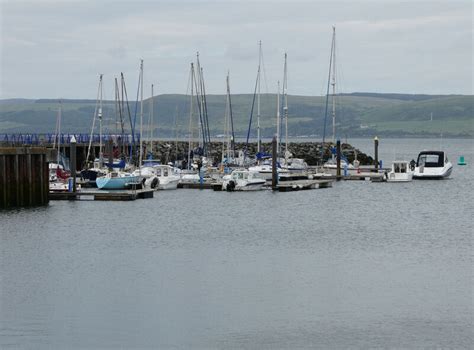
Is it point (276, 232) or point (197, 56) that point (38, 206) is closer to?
point (276, 232)

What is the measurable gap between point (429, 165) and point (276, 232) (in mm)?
44016

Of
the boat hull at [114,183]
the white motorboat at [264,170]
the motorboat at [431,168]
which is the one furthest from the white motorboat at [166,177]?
the motorboat at [431,168]

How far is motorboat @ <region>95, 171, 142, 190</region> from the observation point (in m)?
70.1

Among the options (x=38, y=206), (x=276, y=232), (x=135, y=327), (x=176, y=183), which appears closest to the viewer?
(x=135, y=327)

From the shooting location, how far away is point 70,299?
3161 centimetres

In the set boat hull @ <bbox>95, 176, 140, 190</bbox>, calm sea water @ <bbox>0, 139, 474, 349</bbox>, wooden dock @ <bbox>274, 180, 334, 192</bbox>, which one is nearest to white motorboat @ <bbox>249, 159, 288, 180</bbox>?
wooden dock @ <bbox>274, 180, 334, 192</bbox>

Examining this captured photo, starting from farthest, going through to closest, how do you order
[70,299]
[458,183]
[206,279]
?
[458,183]
[206,279]
[70,299]

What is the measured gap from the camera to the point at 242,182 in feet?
241

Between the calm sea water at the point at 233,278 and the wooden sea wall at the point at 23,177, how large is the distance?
106cm

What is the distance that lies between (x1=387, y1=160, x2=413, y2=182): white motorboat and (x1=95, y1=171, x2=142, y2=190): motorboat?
2548 cm

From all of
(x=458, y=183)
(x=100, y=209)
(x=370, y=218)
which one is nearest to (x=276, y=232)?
(x=370, y=218)

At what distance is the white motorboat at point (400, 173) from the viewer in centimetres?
8594

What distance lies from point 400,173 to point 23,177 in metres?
39.5

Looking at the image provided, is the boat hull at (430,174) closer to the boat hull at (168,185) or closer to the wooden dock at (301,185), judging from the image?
the wooden dock at (301,185)
